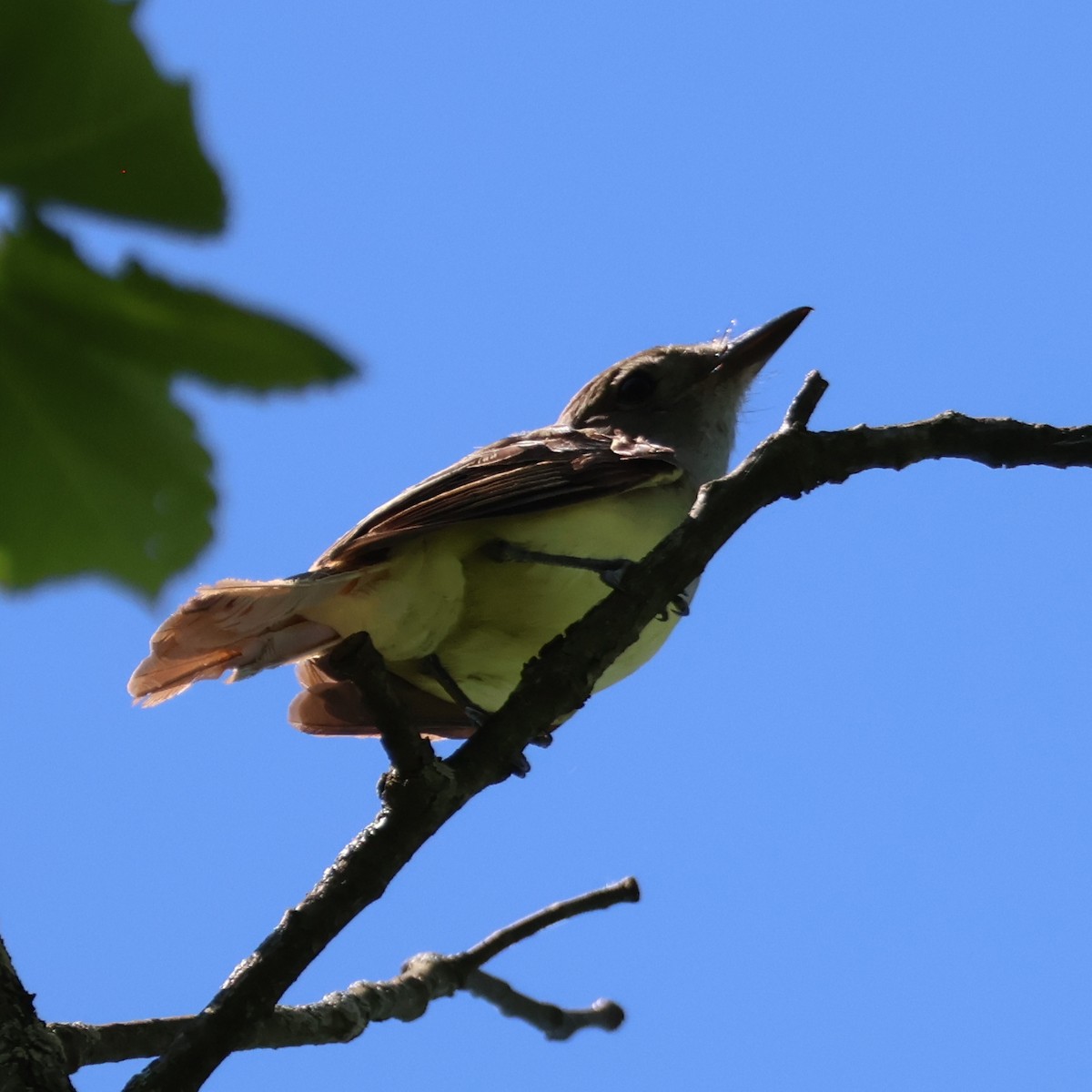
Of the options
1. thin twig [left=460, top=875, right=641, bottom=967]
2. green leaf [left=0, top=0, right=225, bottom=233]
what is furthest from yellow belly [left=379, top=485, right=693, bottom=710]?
green leaf [left=0, top=0, right=225, bottom=233]

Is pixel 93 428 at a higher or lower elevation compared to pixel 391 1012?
lower

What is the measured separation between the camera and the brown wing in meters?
4.62

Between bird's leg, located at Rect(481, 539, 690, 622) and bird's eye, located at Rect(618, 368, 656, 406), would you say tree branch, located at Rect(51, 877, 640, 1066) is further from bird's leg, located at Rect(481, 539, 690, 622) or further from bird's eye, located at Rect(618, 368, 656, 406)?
bird's eye, located at Rect(618, 368, 656, 406)

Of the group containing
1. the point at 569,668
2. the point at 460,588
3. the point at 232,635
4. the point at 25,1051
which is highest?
the point at 460,588

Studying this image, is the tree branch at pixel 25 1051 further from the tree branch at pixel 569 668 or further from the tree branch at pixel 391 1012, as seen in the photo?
the tree branch at pixel 569 668

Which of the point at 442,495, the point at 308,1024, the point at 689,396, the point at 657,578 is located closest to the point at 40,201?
the point at 657,578

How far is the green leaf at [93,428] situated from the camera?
100 centimetres

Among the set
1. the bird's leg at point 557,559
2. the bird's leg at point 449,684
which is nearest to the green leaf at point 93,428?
the bird's leg at point 557,559

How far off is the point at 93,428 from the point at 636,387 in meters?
5.60

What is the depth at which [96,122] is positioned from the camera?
2.96 feet

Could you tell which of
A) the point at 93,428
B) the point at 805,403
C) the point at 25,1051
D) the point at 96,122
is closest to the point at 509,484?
the point at 805,403

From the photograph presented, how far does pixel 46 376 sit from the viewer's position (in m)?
1.02

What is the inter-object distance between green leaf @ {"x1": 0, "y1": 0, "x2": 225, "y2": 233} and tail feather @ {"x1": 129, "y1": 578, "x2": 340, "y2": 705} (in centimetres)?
305

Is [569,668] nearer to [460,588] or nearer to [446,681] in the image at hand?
[460,588]
